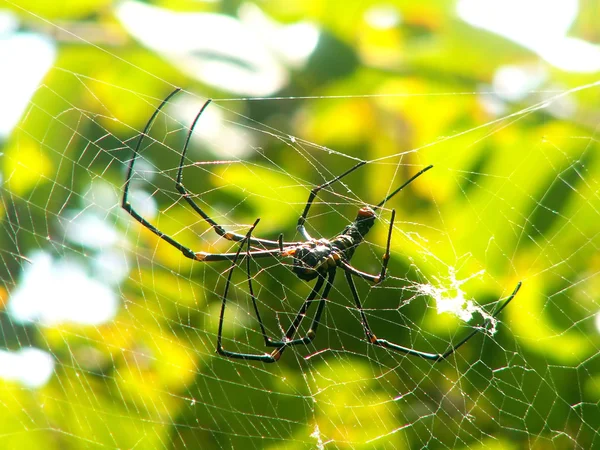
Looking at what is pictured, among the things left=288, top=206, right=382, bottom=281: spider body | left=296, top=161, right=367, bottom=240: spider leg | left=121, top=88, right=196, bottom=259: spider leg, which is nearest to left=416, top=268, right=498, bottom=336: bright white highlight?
left=288, top=206, right=382, bottom=281: spider body

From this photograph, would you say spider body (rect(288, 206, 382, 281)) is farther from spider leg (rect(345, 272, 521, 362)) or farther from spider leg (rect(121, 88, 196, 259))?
spider leg (rect(121, 88, 196, 259))

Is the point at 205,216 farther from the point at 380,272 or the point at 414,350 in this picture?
the point at 414,350

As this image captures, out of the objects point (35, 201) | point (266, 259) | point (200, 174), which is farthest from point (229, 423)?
point (35, 201)

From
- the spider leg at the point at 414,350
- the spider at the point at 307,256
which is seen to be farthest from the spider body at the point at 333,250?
the spider leg at the point at 414,350

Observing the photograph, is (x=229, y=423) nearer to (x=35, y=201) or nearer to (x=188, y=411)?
(x=188, y=411)

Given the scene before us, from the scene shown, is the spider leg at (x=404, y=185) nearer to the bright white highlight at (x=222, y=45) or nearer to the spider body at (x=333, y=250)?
the spider body at (x=333, y=250)

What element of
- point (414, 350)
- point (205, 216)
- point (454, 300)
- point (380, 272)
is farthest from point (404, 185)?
point (205, 216)

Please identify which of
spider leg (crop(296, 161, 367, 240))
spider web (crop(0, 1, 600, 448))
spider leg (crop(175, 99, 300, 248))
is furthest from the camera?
spider leg (crop(175, 99, 300, 248))
